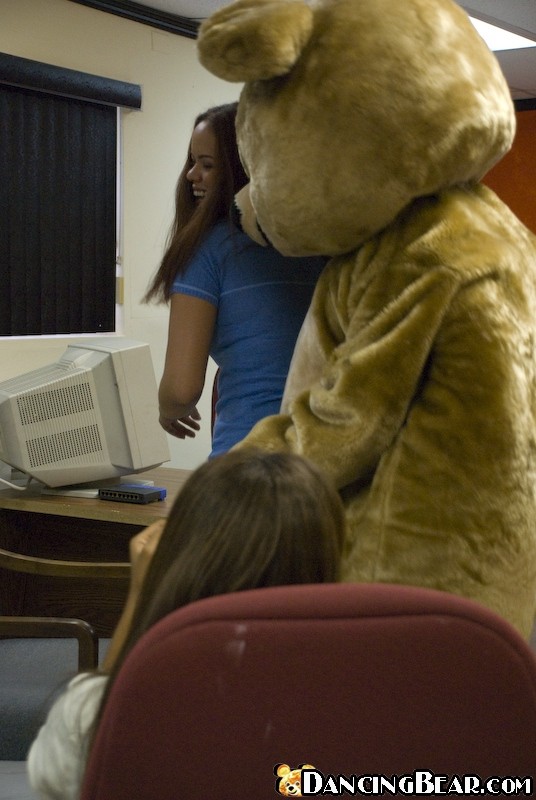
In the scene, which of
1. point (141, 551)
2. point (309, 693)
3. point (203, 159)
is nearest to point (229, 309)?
point (203, 159)

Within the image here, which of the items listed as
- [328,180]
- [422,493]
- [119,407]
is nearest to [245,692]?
[422,493]

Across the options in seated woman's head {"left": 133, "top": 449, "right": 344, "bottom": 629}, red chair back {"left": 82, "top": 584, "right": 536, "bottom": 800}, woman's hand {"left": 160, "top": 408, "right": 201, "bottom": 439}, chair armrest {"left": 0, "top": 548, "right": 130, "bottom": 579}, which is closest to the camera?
red chair back {"left": 82, "top": 584, "right": 536, "bottom": 800}

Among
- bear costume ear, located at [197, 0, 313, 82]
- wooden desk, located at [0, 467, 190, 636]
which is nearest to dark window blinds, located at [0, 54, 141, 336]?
wooden desk, located at [0, 467, 190, 636]

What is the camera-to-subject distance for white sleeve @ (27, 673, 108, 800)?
91 cm

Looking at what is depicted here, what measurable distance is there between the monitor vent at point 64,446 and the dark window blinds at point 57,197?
195cm

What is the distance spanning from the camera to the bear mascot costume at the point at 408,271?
4.10 ft

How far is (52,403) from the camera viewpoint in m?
2.80

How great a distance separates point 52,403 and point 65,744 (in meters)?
1.95

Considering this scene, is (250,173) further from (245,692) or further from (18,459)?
(18,459)

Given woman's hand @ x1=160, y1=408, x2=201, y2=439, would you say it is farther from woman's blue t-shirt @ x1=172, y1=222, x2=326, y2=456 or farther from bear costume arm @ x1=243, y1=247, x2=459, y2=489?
bear costume arm @ x1=243, y1=247, x2=459, y2=489

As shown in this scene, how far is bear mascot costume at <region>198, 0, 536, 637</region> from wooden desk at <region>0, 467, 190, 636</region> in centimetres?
152

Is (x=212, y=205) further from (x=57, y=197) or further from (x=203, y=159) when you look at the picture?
(x=57, y=197)

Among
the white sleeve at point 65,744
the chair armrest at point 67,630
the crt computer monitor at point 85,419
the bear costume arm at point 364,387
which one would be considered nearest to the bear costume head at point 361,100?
the bear costume arm at point 364,387

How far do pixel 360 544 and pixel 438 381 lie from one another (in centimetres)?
24
